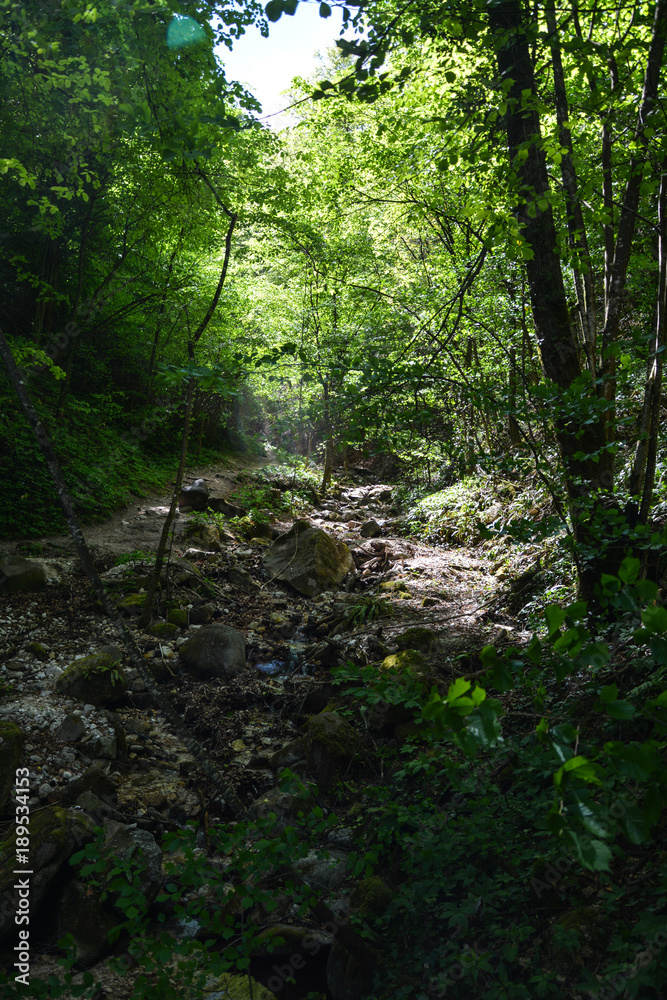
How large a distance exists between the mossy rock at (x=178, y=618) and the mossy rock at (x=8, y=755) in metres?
2.42

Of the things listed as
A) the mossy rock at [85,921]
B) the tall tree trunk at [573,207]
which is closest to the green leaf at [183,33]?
the tall tree trunk at [573,207]

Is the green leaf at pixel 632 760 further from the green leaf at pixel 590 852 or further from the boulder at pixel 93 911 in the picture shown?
the boulder at pixel 93 911

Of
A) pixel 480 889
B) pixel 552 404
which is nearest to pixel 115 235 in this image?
pixel 552 404

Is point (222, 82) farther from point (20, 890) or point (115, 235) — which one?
point (20, 890)

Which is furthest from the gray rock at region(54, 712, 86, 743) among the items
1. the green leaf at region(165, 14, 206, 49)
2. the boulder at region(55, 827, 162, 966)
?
the green leaf at region(165, 14, 206, 49)

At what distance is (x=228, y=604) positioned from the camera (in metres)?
6.64

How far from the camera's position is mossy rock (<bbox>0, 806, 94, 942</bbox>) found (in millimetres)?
2533

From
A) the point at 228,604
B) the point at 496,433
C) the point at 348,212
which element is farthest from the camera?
the point at 348,212

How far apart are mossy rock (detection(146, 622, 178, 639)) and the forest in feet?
0.14

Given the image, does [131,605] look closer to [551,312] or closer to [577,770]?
[551,312]

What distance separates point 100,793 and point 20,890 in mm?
850

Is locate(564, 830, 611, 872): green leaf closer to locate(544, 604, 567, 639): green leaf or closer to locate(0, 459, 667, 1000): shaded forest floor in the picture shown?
locate(544, 604, 567, 639): green leaf

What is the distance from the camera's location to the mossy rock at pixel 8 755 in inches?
124

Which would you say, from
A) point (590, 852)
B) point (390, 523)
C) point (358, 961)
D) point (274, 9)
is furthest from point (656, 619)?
point (390, 523)
